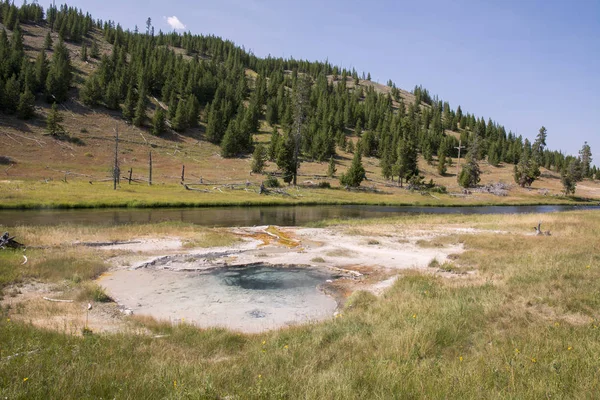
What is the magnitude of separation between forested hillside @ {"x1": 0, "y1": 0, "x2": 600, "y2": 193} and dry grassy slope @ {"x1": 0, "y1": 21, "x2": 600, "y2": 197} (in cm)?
294

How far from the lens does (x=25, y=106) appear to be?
91938 mm

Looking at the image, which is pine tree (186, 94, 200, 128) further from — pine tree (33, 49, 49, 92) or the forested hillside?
pine tree (33, 49, 49, 92)

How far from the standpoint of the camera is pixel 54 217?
36.7 m

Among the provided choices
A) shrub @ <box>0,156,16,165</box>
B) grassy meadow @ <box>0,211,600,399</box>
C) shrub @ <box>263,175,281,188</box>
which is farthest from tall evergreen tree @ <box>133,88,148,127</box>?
grassy meadow @ <box>0,211,600,399</box>

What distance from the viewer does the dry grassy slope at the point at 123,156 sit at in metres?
75.2

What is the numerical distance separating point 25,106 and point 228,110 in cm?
5544

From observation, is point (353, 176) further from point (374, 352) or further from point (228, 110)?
point (374, 352)

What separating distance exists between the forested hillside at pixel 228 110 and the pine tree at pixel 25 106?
240 mm

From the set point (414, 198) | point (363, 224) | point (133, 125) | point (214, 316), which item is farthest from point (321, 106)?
point (214, 316)

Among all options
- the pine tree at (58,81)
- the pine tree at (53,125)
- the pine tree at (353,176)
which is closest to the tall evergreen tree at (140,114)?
the pine tree at (58,81)

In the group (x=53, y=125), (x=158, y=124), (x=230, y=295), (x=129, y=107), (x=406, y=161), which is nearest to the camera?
Result: (x=230, y=295)

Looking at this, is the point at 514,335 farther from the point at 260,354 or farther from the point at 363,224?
the point at 363,224

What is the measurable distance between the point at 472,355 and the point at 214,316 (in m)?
7.95

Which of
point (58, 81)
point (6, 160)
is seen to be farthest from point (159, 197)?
point (58, 81)
